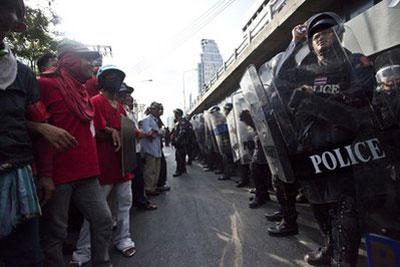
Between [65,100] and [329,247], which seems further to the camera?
[329,247]

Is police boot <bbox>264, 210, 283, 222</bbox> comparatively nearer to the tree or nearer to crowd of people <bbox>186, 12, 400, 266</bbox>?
crowd of people <bbox>186, 12, 400, 266</bbox>

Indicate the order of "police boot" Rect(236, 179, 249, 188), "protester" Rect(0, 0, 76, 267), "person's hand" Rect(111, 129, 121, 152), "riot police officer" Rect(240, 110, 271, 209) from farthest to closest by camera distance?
1. "police boot" Rect(236, 179, 249, 188)
2. "riot police officer" Rect(240, 110, 271, 209)
3. "person's hand" Rect(111, 129, 121, 152)
4. "protester" Rect(0, 0, 76, 267)

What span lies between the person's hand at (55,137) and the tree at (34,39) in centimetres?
721

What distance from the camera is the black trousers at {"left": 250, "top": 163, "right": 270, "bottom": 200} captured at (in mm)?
4977

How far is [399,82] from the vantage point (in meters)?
2.16

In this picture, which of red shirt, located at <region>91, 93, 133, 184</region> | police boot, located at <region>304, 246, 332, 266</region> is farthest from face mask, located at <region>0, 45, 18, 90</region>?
police boot, located at <region>304, 246, 332, 266</region>

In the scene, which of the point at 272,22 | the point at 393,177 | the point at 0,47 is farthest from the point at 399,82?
the point at 272,22

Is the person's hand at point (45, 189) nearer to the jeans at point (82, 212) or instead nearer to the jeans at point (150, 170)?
the jeans at point (82, 212)

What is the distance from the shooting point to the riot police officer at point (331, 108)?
221 centimetres

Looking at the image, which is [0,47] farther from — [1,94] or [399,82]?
[399,82]

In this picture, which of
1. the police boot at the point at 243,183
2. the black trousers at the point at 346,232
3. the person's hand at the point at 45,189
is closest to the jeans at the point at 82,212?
the person's hand at the point at 45,189

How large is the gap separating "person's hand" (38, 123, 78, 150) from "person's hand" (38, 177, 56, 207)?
9.2 inches

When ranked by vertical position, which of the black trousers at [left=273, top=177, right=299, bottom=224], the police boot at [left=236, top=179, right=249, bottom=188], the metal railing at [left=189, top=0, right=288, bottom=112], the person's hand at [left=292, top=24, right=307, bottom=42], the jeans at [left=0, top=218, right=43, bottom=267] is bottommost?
the police boot at [left=236, top=179, right=249, bottom=188]

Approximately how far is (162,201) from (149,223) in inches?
60.6
